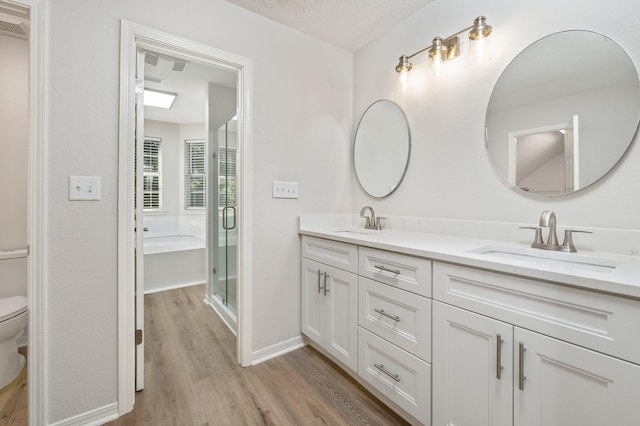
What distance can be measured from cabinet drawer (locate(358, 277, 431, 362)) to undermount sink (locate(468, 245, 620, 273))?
36 centimetres

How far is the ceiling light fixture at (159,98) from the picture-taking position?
3438mm

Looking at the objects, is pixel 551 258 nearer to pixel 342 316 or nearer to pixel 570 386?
pixel 570 386

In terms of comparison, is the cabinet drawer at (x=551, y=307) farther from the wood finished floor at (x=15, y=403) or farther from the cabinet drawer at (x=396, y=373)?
the wood finished floor at (x=15, y=403)

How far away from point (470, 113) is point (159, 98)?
12.0 feet

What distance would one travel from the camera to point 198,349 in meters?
2.13

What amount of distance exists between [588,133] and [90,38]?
2.40 m

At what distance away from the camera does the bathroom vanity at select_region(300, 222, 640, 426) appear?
31.8 inches

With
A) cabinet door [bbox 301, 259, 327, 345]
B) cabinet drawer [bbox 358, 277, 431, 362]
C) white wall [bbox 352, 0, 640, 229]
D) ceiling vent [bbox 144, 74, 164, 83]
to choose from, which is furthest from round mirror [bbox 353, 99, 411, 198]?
ceiling vent [bbox 144, 74, 164, 83]

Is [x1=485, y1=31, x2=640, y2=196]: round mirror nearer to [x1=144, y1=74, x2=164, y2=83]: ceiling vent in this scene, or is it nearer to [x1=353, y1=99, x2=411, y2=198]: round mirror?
[x1=353, y1=99, x2=411, y2=198]: round mirror

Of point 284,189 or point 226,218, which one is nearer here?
point 284,189

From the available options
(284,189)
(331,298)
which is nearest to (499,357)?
(331,298)

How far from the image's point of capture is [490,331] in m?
1.04

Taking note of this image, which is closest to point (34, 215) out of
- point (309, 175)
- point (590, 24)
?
point (309, 175)

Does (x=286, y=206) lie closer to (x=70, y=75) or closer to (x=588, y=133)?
(x=70, y=75)
